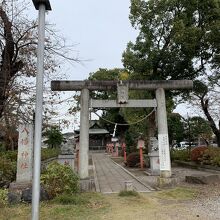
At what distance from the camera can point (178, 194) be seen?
11305 millimetres

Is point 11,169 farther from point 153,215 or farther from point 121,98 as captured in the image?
point 153,215

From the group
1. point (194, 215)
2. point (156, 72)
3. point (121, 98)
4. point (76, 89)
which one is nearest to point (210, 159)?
point (156, 72)

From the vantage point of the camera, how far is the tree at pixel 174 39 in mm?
21062

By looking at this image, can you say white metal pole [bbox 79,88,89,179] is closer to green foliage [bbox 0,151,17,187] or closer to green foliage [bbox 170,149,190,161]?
green foliage [bbox 0,151,17,187]

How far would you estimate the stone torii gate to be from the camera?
12938 mm

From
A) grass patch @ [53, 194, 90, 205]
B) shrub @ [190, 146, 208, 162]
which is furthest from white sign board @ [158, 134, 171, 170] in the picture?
shrub @ [190, 146, 208, 162]

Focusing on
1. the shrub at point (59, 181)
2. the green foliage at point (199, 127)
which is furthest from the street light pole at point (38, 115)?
the green foliage at point (199, 127)

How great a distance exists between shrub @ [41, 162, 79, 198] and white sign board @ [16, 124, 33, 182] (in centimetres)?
92

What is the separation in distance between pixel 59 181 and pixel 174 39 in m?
14.0

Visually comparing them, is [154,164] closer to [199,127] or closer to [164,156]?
[164,156]

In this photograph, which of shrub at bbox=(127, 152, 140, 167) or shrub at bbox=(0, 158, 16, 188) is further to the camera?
shrub at bbox=(127, 152, 140, 167)

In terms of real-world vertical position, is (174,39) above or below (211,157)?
above

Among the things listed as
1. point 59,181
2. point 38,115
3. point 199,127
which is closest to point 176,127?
point 199,127

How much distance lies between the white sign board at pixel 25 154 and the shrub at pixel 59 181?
0.92 meters
